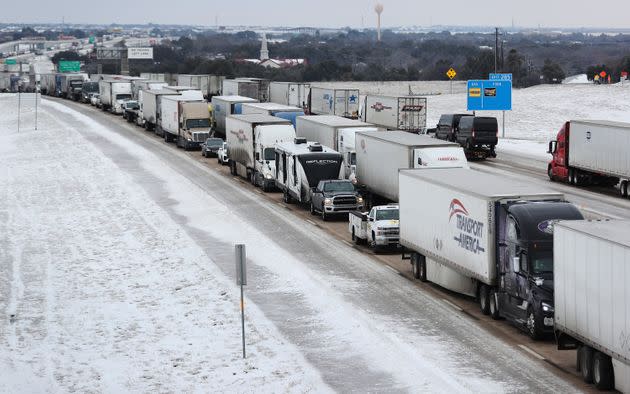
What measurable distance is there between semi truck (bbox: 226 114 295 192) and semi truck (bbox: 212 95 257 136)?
13.4m

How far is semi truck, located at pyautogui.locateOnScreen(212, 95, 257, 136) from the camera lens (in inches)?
2874

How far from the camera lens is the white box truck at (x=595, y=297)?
1981cm

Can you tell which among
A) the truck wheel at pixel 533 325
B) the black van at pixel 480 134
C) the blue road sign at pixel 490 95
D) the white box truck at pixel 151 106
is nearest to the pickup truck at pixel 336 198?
the truck wheel at pixel 533 325

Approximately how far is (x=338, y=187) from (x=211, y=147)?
27053 millimetres

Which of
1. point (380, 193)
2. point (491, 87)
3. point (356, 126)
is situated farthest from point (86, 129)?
point (380, 193)

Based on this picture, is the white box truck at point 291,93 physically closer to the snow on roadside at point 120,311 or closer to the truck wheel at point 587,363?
the snow on roadside at point 120,311

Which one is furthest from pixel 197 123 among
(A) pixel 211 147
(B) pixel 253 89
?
(B) pixel 253 89

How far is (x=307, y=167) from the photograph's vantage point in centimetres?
4697

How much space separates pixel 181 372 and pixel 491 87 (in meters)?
63.3

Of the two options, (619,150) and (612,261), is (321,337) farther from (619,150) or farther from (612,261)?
(619,150)

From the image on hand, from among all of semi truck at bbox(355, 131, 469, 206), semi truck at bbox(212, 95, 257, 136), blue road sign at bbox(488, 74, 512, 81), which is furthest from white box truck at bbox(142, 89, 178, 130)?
semi truck at bbox(355, 131, 469, 206)

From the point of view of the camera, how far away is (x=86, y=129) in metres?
93.4

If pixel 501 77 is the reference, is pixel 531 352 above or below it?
below

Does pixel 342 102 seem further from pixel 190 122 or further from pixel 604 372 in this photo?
pixel 604 372
